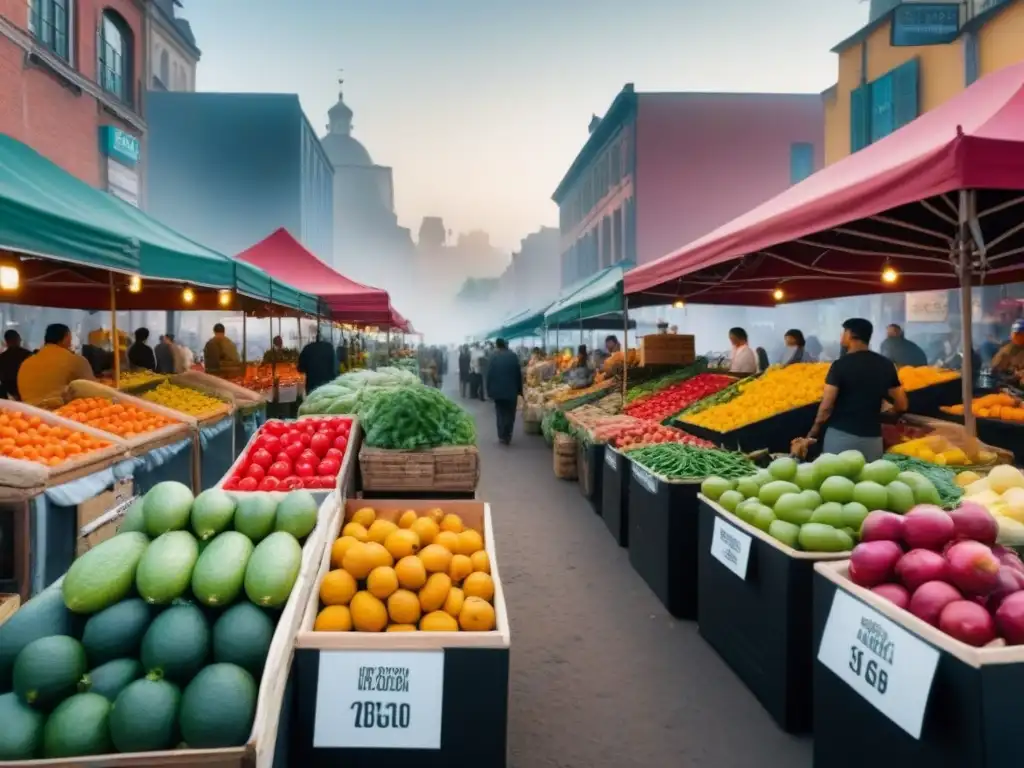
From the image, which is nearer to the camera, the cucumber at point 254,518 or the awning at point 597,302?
the cucumber at point 254,518

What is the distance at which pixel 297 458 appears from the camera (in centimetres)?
466

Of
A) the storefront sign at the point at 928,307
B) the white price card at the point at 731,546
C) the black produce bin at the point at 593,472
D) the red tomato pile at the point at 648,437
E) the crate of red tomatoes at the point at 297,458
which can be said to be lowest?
→ the black produce bin at the point at 593,472

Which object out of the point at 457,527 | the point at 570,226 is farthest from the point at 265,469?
the point at 570,226

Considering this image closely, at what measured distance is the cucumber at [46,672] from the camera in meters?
2.06

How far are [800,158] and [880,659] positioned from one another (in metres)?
33.3

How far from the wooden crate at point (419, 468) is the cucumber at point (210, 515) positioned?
1850mm

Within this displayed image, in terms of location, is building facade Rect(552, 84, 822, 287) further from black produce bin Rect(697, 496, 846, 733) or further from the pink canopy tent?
black produce bin Rect(697, 496, 846, 733)

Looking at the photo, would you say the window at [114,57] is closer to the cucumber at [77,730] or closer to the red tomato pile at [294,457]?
the red tomato pile at [294,457]

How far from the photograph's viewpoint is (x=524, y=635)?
15.6 feet

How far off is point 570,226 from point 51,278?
4311 cm

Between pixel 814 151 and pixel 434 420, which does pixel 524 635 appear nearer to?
pixel 434 420

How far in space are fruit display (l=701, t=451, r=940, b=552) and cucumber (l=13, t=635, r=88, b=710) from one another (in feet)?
9.44

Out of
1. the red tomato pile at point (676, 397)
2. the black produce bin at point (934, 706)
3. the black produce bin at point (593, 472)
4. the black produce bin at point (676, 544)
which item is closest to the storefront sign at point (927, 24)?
the red tomato pile at point (676, 397)

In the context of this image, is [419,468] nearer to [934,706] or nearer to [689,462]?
[689,462]
